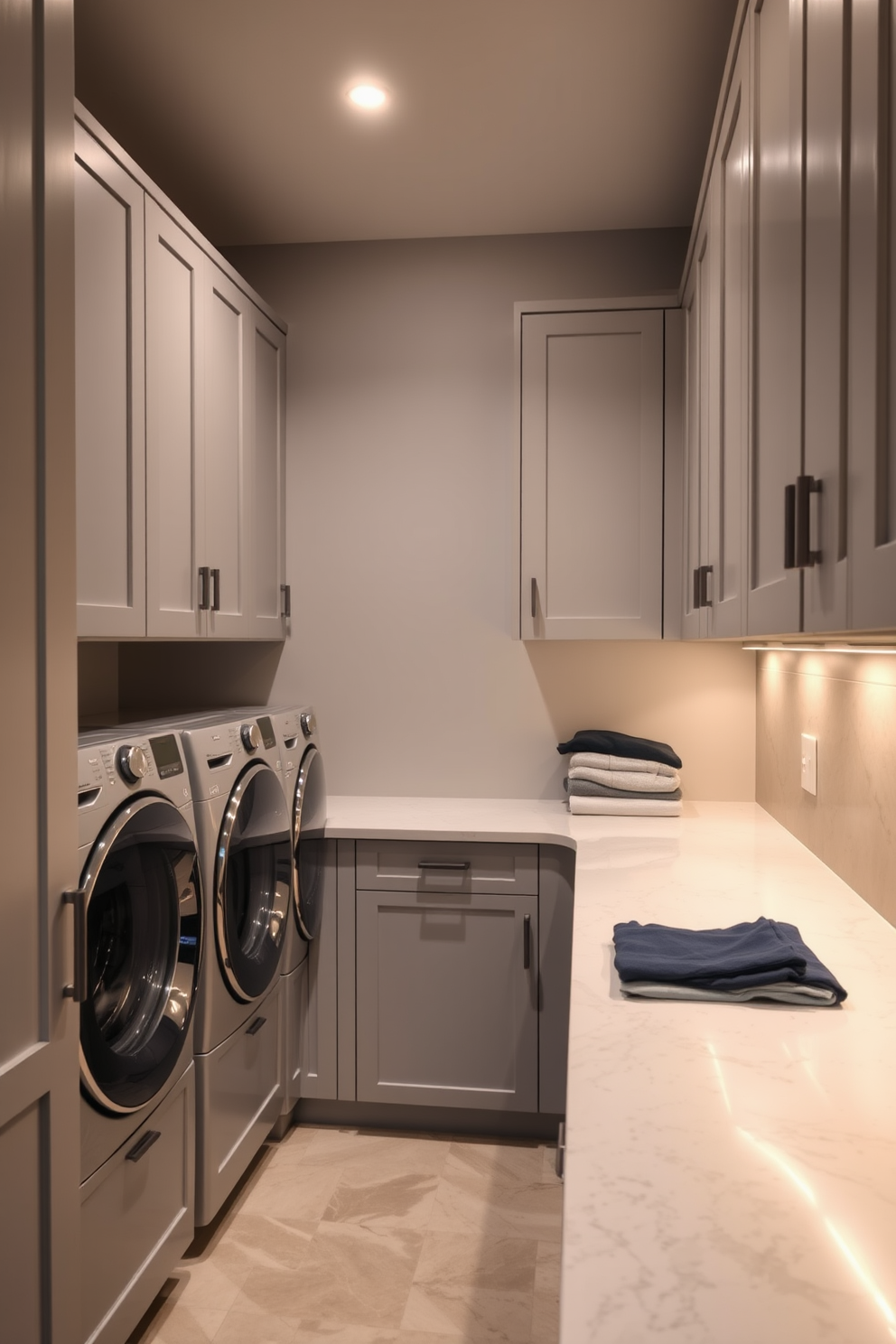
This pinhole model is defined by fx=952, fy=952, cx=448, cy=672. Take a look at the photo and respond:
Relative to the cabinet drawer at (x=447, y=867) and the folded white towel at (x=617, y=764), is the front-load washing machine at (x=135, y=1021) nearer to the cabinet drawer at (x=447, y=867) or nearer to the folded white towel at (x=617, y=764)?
the cabinet drawer at (x=447, y=867)

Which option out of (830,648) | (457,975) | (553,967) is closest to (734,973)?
(830,648)

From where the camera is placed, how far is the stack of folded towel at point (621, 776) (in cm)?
277

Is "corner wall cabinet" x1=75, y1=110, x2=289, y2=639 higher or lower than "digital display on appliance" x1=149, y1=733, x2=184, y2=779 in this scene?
higher

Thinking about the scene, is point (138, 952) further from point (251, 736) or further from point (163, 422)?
point (163, 422)

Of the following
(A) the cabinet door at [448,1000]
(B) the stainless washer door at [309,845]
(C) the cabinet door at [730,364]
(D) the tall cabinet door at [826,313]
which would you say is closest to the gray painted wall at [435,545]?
(B) the stainless washer door at [309,845]

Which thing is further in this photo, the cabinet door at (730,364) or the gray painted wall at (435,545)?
the gray painted wall at (435,545)

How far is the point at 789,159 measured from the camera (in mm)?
1179

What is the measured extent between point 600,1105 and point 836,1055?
12.9 inches

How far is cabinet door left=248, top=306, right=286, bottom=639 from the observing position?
112 inches

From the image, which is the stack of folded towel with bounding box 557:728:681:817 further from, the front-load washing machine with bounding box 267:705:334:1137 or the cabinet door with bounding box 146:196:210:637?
the cabinet door with bounding box 146:196:210:637

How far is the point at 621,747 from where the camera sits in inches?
114

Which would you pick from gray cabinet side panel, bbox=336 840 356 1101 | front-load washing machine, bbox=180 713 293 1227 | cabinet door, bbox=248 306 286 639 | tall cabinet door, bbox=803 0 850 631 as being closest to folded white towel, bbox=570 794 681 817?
gray cabinet side panel, bbox=336 840 356 1101

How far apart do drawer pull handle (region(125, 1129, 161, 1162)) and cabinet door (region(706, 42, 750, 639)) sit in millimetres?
1445

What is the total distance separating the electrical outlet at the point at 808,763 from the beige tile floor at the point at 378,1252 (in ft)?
3.94
